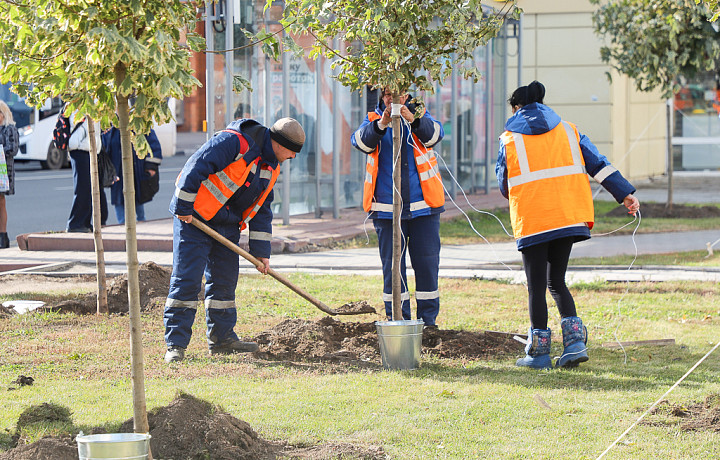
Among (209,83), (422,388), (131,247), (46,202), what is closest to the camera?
(131,247)

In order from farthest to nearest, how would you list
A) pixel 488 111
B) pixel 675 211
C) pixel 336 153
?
pixel 488 111, pixel 675 211, pixel 336 153

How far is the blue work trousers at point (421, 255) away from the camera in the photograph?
269 inches

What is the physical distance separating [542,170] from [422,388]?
1.50m

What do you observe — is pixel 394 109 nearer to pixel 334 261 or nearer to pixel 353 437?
pixel 353 437

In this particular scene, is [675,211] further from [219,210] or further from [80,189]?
[219,210]

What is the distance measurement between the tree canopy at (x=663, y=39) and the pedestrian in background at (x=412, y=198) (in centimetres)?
813

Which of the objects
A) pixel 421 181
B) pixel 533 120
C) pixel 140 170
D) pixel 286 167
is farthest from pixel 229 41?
pixel 533 120

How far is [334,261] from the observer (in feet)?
34.5

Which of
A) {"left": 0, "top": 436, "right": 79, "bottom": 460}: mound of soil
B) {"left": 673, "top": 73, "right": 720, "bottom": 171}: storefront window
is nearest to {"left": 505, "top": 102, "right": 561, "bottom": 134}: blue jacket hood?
{"left": 0, "top": 436, "right": 79, "bottom": 460}: mound of soil

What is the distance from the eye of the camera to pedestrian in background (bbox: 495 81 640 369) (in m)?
5.86

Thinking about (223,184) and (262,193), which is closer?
(223,184)

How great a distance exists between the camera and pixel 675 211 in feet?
49.5

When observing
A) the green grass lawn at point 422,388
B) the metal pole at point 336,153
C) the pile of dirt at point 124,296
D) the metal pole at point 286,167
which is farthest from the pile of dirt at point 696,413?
the metal pole at point 336,153

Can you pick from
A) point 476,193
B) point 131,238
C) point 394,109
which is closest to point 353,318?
point 394,109
